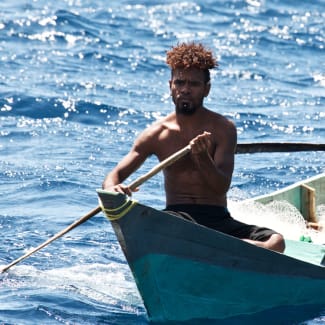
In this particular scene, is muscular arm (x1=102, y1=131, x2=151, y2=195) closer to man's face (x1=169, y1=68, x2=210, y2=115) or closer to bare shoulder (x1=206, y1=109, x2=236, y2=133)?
man's face (x1=169, y1=68, x2=210, y2=115)

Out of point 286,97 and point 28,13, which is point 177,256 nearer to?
point 286,97

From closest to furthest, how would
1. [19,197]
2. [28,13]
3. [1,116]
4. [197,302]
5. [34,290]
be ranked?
[197,302] < [34,290] < [19,197] < [1,116] < [28,13]

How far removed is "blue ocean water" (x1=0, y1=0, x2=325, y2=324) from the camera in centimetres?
809

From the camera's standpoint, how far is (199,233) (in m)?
6.87

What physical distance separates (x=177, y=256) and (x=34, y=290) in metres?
1.34

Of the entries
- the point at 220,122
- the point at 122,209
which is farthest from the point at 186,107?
the point at 122,209

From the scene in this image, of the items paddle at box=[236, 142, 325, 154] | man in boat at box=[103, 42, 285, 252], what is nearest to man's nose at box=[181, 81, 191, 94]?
man in boat at box=[103, 42, 285, 252]

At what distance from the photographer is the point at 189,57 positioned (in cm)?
710

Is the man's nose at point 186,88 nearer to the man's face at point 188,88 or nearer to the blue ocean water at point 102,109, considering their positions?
the man's face at point 188,88

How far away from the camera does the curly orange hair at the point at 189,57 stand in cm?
709

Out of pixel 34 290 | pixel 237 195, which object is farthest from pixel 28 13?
pixel 34 290

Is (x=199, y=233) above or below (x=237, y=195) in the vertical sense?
above

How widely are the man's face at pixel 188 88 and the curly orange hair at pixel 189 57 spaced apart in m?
0.04

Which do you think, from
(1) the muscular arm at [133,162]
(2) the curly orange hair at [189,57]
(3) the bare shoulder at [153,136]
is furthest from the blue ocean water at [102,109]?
(2) the curly orange hair at [189,57]
